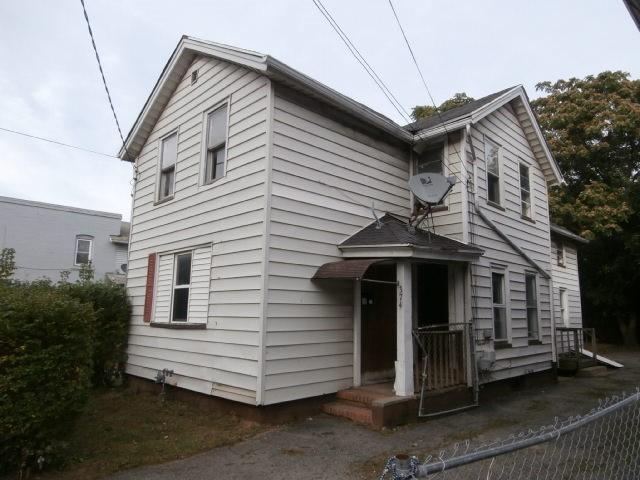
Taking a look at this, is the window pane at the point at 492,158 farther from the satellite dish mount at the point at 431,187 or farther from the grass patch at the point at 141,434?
the grass patch at the point at 141,434

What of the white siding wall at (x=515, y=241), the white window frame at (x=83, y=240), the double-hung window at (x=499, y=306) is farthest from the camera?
the white window frame at (x=83, y=240)

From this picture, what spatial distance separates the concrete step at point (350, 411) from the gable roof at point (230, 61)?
5075 millimetres

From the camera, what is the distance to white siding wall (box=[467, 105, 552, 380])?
31.0 feet

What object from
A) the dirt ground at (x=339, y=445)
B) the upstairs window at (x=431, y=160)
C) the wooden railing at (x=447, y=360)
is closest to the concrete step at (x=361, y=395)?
the dirt ground at (x=339, y=445)

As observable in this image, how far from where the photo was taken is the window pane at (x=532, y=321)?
11312mm

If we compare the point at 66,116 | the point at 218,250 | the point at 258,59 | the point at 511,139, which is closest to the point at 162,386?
the point at 218,250

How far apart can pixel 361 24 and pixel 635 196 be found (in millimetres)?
17985

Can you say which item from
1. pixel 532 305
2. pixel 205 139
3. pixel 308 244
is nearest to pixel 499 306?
pixel 532 305

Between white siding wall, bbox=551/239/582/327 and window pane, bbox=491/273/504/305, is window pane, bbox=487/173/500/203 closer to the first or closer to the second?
window pane, bbox=491/273/504/305

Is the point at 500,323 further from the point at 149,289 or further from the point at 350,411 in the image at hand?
the point at 149,289

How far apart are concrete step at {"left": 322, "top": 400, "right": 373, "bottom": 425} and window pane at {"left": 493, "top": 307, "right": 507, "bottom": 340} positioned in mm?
4188

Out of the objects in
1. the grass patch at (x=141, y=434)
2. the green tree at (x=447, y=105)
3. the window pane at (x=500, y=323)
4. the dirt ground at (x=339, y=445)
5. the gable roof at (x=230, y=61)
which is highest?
the green tree at (x=447, y=105)

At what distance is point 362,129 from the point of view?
890 cm

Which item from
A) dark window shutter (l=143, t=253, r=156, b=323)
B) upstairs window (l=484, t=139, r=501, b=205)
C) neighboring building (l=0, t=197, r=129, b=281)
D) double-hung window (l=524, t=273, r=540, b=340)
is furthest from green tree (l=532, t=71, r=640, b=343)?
neighboring building (l=0, t=197, r=129, b=281)
